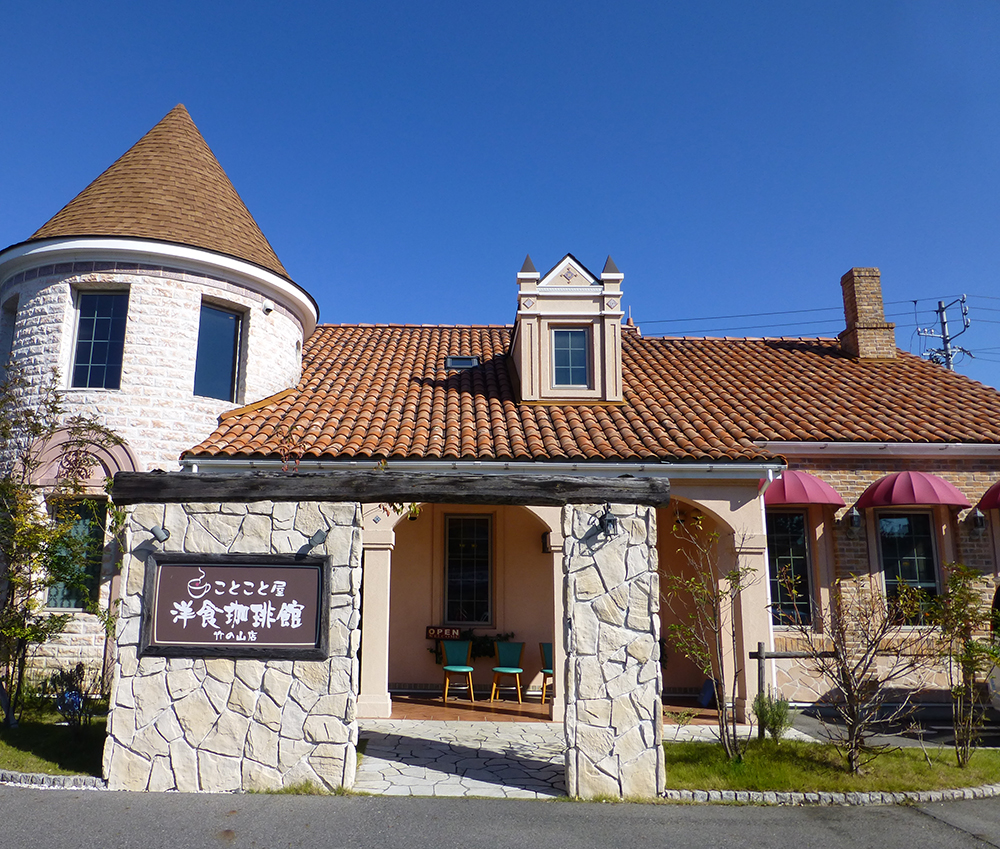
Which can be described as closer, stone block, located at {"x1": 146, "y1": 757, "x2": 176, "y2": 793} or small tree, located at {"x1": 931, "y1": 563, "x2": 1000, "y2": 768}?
stone block, located at {"x1": 146, "y1": 757, "x2": 176, "y2": 793}

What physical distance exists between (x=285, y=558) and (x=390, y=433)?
445cm

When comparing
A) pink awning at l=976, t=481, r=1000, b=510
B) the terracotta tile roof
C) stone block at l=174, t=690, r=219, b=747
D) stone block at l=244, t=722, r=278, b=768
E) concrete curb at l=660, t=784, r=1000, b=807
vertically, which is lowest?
concrete curb at l=660, t=784, r=1000, b=807

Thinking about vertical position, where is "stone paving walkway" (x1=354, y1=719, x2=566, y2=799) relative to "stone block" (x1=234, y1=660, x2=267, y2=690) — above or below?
below

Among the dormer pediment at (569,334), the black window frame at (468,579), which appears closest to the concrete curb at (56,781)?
the black window frame at (468,579)

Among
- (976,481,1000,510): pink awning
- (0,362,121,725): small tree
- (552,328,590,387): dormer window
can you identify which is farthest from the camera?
(552,328,590,387): dormer window

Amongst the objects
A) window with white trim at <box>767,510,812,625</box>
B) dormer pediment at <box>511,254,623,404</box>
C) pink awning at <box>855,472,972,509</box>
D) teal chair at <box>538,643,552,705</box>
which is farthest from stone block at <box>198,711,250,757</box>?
pink awning at <box>855,472,972,509</box>

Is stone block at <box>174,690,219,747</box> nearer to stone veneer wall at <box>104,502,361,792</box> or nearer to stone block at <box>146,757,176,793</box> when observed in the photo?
stone veneer wall at <box>104,502,361,792</box>

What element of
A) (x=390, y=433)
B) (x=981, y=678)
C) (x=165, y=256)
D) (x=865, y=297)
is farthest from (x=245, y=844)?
(x=865, y=297)

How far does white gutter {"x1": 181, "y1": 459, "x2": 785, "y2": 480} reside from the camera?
10.5 metres

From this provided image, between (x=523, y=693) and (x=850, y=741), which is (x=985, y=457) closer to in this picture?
(x=850, y=741)

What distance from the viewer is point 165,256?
37.0 feet

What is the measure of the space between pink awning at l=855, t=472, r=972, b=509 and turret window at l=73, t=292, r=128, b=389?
39.7 ft

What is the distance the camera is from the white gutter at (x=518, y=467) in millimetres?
10539

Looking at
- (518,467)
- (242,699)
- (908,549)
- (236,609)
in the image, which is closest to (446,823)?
(242,699)
